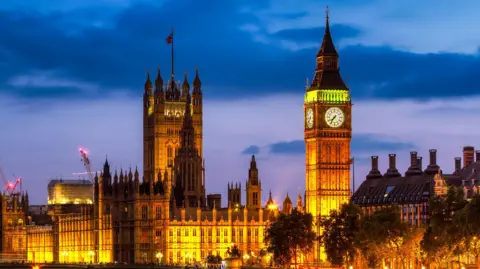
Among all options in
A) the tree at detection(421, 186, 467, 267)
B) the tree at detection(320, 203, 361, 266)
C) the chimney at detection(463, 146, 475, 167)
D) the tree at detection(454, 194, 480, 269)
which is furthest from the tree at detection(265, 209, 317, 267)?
the tree at detection(454, 194, 480, 269)

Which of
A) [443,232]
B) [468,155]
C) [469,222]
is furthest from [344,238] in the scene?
[469,222]

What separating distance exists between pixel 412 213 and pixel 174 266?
102 feet

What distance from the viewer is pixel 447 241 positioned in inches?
5162

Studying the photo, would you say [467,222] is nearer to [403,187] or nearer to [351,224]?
[351,224]

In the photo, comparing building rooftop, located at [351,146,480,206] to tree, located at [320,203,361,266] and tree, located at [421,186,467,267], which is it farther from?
tree, located at [421,186,467,267]

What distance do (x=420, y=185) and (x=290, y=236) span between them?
58.4 feet

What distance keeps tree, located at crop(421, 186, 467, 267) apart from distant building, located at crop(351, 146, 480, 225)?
26.5m

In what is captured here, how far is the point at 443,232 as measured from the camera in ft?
432

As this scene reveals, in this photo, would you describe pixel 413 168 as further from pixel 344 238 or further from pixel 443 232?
pixel 443 232

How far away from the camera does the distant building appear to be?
173375mm

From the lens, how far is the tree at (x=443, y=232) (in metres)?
130

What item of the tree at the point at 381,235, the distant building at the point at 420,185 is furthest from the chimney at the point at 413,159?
the tree at the point at 381,235

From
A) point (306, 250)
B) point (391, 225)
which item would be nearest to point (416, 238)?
point (391, 225)

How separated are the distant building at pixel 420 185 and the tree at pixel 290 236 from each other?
11.5 meters
